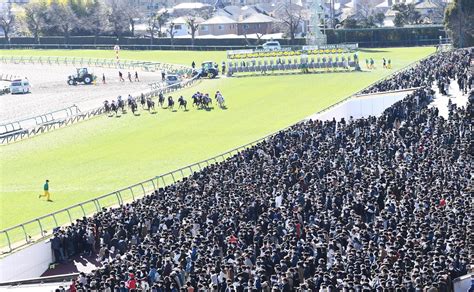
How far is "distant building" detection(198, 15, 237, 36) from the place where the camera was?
Result: 404ft

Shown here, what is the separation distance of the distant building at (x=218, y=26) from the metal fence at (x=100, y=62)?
29885mm

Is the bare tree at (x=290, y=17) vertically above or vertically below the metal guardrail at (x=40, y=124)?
above

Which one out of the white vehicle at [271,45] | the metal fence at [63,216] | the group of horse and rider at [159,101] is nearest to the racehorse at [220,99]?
the group of horse and rider at [159,101]

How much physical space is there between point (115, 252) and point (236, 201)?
352 cm

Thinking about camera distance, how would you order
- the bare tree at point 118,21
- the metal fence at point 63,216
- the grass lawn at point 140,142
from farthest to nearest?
the bare tree at point 118,21 < the grass lawn at point 140,142 < the metal fence at point 63,216

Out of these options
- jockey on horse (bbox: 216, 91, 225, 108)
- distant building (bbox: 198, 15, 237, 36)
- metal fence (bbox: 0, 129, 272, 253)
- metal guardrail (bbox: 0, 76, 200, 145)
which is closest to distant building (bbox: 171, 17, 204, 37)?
distant building (bbox: 198, 15, 237, 36)

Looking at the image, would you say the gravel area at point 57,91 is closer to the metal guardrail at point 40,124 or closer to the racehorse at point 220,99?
the metal guardrail at point 40,124

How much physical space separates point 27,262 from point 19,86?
47779 millimetres

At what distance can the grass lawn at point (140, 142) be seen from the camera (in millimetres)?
36750

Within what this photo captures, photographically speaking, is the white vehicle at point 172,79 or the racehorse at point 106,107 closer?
the racehorse at point 106,107

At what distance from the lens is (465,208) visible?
77.2 ft

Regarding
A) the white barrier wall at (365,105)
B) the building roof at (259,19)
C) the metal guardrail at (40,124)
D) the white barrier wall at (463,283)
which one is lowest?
the metal guardrail at (40,124)

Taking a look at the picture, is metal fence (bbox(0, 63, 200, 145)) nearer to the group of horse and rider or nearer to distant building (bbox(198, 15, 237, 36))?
the group of horse and rider

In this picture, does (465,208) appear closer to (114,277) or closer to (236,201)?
(236,201)
